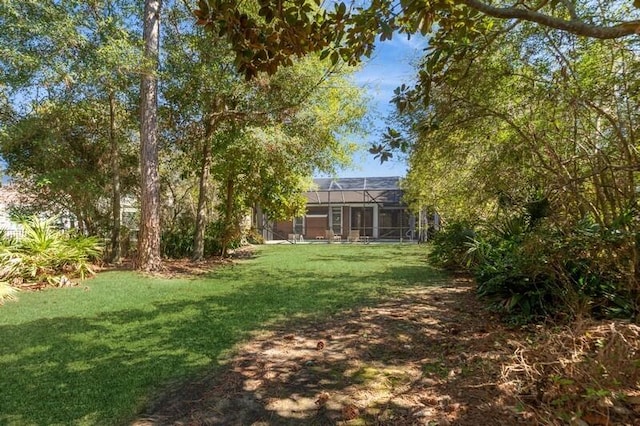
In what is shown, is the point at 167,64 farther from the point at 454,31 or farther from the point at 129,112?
the point at 454,31

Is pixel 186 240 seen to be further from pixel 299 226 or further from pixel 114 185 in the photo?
pixel 299 226

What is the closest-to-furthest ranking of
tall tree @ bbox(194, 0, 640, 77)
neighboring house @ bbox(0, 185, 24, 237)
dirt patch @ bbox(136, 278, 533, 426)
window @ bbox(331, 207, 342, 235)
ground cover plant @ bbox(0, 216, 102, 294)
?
tall tree @ bbox(194, 0, 640, 77)
dirt patch @ bbox(136, 278, 533, 426)
ground cover plant @ bbox(0, 216, 102, 294)
neighboring house @ bbox(0, 185, 24, 237)
window @ bbox(331, 207, 342, 235)

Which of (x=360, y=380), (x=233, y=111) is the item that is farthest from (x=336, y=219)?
(x=360, y=380)

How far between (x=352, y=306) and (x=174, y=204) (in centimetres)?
1068

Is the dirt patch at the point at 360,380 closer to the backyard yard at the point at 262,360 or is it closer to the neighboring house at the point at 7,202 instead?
the backyard yard at the point at 262,360

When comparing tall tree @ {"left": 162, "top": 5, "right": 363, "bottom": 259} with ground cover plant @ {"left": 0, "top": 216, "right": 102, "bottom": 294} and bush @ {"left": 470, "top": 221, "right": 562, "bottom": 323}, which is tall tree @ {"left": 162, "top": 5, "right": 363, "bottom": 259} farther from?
bush @ {"left": 470, "top": 221, "right": 562, "bottom": 323}

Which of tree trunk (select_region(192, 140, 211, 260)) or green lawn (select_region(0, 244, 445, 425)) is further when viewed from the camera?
tree trunk (select_region(192, 140, 211, 260))

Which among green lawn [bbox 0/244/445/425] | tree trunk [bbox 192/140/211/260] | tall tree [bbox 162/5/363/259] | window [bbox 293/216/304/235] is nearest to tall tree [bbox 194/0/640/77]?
green lawn [bbox 0/244/445/425]

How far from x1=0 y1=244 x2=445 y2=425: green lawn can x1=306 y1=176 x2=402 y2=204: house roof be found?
19079 millimetres

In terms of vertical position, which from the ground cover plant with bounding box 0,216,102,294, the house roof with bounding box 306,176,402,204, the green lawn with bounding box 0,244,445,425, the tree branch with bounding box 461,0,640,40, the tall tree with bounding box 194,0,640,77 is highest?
the house roof with bounding box 306,176,402,204

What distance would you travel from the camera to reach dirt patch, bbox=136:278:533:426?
2816 millimetres

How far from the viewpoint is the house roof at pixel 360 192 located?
2858 cm

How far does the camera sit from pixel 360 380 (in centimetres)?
339

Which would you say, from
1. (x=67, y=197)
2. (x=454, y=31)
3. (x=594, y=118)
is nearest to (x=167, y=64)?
(x=67, y=197)
